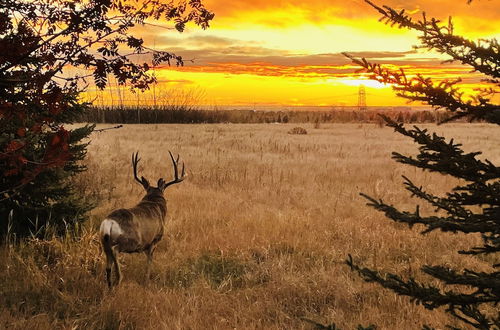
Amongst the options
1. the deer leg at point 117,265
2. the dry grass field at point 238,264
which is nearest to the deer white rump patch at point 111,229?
the deer leg at point 117,265

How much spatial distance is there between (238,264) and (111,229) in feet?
7.14

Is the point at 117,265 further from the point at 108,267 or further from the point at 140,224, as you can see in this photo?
the point at 140,224

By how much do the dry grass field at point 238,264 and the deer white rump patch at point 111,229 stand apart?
0.61 m

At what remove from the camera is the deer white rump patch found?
5627mm

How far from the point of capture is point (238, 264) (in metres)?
7.23

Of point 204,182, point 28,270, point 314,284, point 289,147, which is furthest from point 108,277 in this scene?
point 289,147

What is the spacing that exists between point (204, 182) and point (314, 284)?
831 centimetres

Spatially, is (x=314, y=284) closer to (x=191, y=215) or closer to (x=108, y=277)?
(x=108, y=277)

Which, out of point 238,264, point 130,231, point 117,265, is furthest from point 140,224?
point 238,264

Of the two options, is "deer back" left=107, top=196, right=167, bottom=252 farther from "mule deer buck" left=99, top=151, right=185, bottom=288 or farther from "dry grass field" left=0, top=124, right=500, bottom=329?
"dry grass field" left=0, top=124, right=500, bottom=329

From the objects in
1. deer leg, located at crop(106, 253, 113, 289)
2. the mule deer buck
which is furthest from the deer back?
deer leg, located at crop(106, 253, 113, 289)

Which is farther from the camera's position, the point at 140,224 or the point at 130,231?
the point at 140,224

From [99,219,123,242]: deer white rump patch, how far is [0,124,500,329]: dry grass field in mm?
607

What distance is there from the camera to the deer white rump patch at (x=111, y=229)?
563 cm
